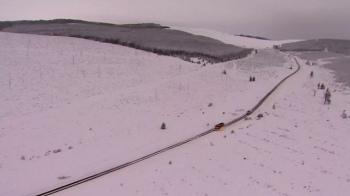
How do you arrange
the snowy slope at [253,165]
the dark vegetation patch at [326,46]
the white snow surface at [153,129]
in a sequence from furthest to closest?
1. the dark vegetation patch at [326,46]
2. the white snow surface at [153,129]
3. the snowy slope at [253,165]

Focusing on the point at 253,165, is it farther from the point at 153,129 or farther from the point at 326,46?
the point at 326,46

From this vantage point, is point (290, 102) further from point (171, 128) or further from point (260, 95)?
point (171, 128)

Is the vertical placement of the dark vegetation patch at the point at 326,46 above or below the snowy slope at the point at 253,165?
above

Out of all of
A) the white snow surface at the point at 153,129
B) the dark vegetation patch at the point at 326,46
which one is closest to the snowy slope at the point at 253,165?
the white snow surface at the point at 153,129

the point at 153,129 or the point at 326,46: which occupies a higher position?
the point at 326,46

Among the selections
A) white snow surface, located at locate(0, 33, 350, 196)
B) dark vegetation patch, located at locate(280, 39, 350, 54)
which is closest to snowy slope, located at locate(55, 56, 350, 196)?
white snow surface, located at locate(0, 33, 350, 196)

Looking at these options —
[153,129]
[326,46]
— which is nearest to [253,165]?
[153,129]

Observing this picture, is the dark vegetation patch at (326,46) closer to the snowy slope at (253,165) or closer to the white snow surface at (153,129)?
the white snow surface at (153,129)

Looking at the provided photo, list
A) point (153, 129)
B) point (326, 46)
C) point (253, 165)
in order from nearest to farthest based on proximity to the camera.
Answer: point (253, 165)
point (153, 129)
point (326, 46)

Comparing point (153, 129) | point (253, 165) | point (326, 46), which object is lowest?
point (253, 165)
